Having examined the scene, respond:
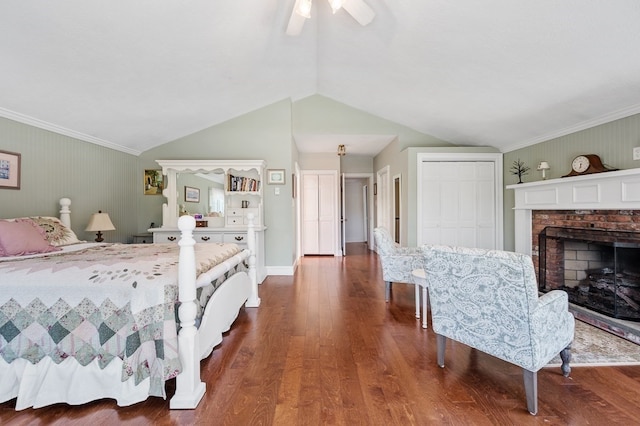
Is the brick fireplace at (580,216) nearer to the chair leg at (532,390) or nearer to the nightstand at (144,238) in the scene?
the chair leg at (532,390)

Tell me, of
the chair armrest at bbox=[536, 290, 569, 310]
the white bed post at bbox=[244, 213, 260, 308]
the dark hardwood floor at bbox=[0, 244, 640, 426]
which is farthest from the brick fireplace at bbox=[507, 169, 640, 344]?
the white bed post at bbox=[244, 213, 260, 308]

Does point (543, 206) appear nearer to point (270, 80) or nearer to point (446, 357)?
point (446, 357)

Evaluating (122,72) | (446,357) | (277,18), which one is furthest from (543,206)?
(122,72)

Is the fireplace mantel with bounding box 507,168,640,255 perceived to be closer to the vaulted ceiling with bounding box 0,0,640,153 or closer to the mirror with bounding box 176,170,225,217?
the vaulted ceiling with bounding box 0,0,640,153

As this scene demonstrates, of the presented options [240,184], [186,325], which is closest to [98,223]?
[240,184]

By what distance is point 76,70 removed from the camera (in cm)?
264

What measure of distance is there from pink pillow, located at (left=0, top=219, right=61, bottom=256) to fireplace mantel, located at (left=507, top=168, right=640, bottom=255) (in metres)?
4.99

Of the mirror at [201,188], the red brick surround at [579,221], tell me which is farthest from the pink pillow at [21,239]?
the red brick surround at [579,221]

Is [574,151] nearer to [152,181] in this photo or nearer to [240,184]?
[240,184]

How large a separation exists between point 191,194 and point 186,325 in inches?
135

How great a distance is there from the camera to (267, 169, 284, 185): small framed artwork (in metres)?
4.75

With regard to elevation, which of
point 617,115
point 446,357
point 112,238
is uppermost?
point 617,115

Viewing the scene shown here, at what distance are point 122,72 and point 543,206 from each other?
4863mm

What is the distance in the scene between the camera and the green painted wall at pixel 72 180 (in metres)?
2.99
